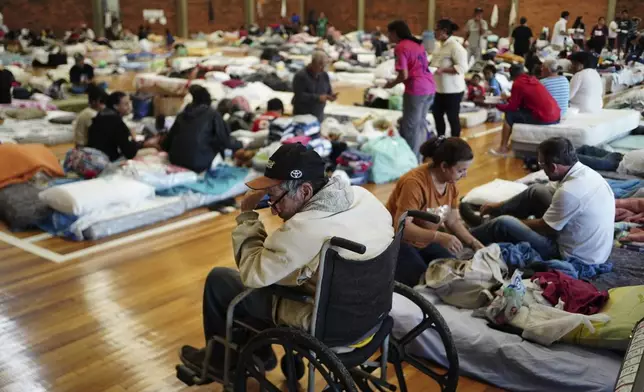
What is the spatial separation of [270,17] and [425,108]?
1916cm

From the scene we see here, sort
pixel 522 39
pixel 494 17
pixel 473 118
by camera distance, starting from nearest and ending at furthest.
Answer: pixel 473 118 < pixel 522 39 < pixel 494 17

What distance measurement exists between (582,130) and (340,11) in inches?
747

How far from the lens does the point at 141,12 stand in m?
22.5

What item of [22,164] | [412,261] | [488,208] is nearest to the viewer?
[412,261]

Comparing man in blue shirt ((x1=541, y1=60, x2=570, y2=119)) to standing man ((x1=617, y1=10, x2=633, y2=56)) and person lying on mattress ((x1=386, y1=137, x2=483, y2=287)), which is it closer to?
person lying on mattress ((x1=386, y1=137, x2=483, y2=287))

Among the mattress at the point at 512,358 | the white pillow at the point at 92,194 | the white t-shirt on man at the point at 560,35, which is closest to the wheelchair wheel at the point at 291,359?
the mattress at the point at 512,358

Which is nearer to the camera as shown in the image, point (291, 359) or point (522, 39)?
point (291, 359)

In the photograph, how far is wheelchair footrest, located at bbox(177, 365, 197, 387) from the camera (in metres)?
3.02

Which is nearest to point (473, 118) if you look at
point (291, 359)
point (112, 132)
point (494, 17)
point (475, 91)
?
point (475, 91)

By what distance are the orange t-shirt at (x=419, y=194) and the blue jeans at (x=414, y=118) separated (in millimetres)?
3278

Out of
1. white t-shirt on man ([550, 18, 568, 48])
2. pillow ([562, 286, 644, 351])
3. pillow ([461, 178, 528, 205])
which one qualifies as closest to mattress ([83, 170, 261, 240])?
pillow ([461, 178, 528, 205])

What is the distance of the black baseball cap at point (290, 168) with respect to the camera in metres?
2.49

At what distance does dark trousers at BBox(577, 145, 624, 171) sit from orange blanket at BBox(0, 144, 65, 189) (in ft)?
15.8

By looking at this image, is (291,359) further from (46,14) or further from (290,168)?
(46,14)
